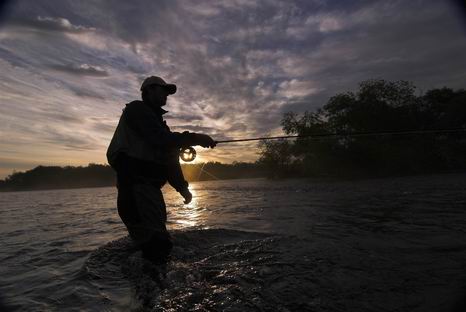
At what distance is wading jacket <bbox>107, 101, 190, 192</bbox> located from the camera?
4348 millimetres

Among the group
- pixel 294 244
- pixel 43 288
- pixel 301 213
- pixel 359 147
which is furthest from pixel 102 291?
pixel 359 147

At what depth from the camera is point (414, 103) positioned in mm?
48031

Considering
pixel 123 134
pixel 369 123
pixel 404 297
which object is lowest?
pixel 404 297

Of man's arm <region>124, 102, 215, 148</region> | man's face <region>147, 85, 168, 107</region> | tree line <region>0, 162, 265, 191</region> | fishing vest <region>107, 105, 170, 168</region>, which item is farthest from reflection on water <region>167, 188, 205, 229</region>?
tree line <region>0, 162, 265, 191</region>

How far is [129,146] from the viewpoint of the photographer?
446 centimetres

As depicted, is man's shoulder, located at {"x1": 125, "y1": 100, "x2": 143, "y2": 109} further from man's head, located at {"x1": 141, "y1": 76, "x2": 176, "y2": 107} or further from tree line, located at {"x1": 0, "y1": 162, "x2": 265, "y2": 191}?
tree line, located at {"x1": 0, "y1": 162, "x2": 265, "y2": 191}

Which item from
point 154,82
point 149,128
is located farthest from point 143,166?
point 154,82

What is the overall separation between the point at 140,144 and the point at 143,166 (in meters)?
0.31

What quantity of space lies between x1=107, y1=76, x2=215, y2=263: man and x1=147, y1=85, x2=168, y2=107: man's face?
0.09m

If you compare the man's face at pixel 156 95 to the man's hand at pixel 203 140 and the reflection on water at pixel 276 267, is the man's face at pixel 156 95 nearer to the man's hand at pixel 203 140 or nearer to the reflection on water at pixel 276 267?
the man's hand at pixel 203 140

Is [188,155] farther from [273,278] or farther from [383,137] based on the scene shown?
[383,137]

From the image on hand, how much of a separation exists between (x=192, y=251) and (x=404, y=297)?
3685mm

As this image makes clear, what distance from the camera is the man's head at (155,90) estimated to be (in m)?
4.75

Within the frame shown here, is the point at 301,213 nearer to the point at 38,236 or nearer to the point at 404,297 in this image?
the point at 404,297
